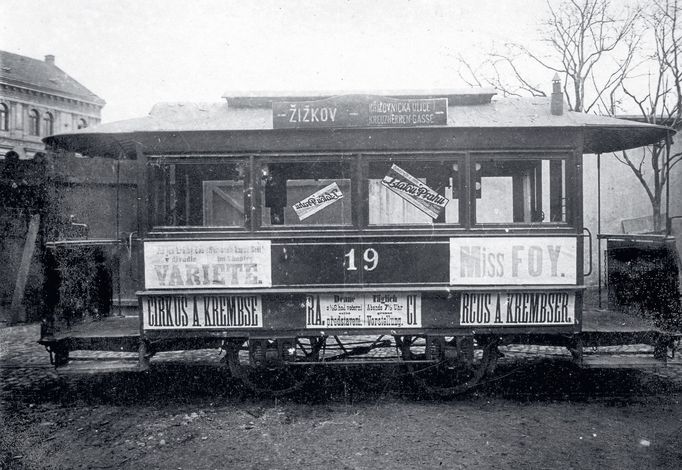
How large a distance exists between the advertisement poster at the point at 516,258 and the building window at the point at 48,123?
119ft

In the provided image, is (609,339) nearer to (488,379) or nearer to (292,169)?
(488,379)

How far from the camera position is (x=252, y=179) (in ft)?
15.8

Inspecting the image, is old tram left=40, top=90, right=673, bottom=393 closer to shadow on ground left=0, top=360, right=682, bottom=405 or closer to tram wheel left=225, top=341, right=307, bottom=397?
tram wheel left=225, top=341, right=307, bottom=397

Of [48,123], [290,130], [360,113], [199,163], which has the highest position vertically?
[48,123]

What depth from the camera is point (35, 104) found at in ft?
109

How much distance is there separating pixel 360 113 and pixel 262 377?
9.34 ft

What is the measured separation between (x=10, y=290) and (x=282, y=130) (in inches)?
319

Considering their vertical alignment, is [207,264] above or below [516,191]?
below

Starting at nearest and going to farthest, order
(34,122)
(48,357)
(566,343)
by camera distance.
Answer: (566,343) → (48,357) → (34,122)

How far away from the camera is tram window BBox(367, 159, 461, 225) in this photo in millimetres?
4848

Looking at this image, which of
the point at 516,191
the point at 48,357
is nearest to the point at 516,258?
the point at 516,191

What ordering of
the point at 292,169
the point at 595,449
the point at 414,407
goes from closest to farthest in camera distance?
the point at 595,449 < the point at 414,407 < the point at 292,169

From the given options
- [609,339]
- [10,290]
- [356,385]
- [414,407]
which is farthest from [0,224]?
[609,339]

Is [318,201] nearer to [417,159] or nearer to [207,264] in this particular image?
[417,159]
